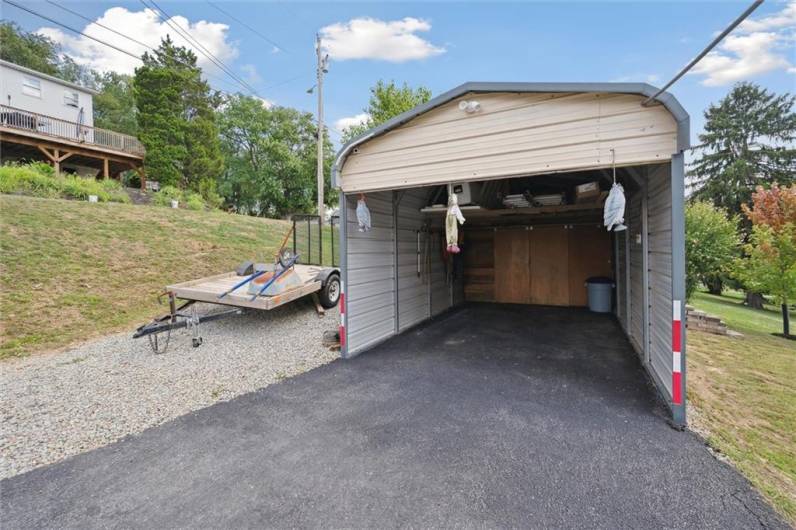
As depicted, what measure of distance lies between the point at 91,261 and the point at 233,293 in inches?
183

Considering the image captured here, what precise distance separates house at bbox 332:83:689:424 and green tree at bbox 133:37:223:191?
15456 mm

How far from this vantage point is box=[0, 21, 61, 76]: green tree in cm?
2184

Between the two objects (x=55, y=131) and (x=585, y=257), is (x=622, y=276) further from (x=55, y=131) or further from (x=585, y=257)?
(x=55, y=131)

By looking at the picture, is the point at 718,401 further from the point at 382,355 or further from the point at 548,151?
the point at 382,355

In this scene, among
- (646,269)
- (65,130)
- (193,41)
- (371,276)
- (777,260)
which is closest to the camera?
(646,269)

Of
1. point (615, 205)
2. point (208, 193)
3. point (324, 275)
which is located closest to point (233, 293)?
point (324, 275)

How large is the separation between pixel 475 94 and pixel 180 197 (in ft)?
48.4

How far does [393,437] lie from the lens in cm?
286

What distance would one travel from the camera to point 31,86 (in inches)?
590

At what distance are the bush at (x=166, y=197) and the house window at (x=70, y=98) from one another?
24.2ft

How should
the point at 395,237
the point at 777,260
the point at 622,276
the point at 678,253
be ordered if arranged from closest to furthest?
the point at 678,253, the point at 395,237, the point at 622,276, the point at 777,260

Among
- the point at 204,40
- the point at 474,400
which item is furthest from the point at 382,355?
the point at 204,40

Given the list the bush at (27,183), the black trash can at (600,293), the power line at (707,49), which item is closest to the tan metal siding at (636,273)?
the power line at (707,49)

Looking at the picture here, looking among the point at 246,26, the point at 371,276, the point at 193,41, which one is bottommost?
the point at 371,276
